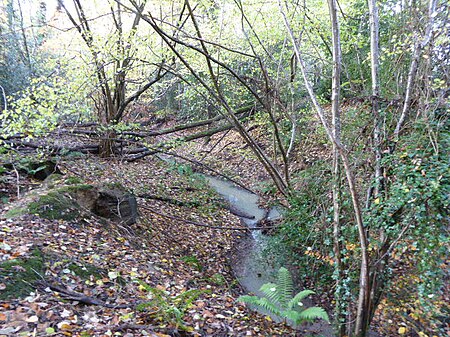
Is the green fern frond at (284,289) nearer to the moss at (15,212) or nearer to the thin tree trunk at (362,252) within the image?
the thin tree trunk at (362,252)

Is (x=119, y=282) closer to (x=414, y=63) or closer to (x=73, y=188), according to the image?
(x=73, y=188)

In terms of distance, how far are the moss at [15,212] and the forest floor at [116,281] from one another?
0.21 feet

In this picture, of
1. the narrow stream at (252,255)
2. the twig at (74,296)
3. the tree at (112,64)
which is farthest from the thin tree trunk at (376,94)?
the tree at (112,64)

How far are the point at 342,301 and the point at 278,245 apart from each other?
2213mm

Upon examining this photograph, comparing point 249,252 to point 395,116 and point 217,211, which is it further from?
point 395,116

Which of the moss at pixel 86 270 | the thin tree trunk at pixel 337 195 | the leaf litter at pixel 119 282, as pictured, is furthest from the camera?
the thin tree trunk at pixel 337 195

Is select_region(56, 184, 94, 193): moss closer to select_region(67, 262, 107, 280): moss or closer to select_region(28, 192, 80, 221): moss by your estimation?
select_region(28, 192, 80, 221): moss

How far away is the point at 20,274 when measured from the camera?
2.92 metres

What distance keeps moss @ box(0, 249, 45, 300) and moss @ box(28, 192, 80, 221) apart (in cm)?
107

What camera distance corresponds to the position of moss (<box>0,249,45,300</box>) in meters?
2.70

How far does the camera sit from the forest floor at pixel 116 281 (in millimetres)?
2656

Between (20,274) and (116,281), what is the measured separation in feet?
3.36

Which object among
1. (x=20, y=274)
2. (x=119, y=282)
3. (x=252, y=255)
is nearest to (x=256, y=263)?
(x=252, y=255)

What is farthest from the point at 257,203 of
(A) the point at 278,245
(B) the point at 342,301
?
(B) the point at 342,301
